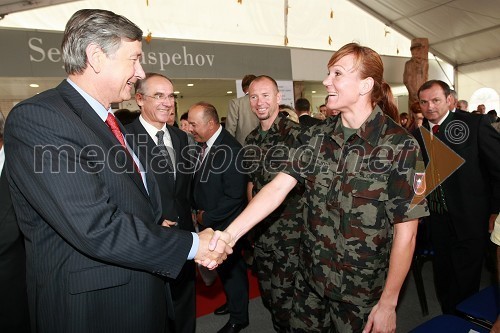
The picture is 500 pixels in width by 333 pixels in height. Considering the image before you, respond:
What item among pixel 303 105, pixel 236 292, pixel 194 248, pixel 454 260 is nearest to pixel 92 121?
pixel 194 248

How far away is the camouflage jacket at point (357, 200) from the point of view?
1.50m

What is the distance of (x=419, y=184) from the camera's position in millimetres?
1495

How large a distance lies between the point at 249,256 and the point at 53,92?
336cm

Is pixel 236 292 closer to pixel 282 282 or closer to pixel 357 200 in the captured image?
pixel 282 282

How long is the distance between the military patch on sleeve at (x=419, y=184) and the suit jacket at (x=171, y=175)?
1.48m

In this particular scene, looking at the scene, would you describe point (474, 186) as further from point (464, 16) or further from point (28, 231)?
point (464, 16)

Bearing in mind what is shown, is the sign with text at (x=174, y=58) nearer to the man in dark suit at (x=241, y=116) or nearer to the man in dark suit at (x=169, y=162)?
the man in dark suit at (x=241, y=116)

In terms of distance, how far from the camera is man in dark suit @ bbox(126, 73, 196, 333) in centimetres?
237

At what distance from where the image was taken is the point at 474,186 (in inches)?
102

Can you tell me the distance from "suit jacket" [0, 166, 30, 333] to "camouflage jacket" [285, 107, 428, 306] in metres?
1.42

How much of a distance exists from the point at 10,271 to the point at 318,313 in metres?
1.61

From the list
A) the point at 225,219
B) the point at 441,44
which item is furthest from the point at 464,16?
the point at 225,219

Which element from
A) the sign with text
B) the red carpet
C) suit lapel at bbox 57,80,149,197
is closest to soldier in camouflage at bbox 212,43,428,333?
suit lapel at bbox 57,80,149,197

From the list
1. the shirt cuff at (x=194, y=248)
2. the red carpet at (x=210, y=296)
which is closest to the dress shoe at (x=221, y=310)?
the red carpet at (x=210, y=296)
